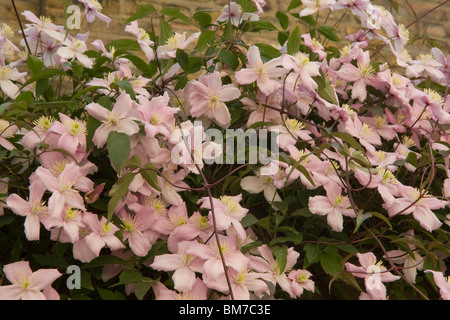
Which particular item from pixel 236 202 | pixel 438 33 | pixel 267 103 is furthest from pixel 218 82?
pixel 438 33

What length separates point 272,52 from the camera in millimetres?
966

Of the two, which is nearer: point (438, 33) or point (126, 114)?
point (126, 114)

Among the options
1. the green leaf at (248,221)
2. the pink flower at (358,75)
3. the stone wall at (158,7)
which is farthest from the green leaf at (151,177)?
the stone wall at (158,7)

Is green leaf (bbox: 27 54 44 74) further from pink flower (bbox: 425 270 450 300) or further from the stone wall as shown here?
the stone wall

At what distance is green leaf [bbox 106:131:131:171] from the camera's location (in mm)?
675

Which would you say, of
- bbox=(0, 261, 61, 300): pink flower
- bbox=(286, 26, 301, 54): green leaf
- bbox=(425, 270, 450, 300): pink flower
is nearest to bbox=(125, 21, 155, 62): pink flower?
bbox=(286, 26, 301, 54): green leaf

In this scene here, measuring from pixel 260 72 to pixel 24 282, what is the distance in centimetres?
47

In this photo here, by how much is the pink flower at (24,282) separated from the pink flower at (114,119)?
0.18m

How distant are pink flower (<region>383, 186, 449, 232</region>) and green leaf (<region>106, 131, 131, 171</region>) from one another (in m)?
0.40

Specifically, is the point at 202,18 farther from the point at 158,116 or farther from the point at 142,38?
the point at 158,116

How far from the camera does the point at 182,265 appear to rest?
0.70 meters

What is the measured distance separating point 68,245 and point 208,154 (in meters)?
0.23

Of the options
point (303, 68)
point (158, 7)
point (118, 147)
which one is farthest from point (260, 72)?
point (158, 7)
